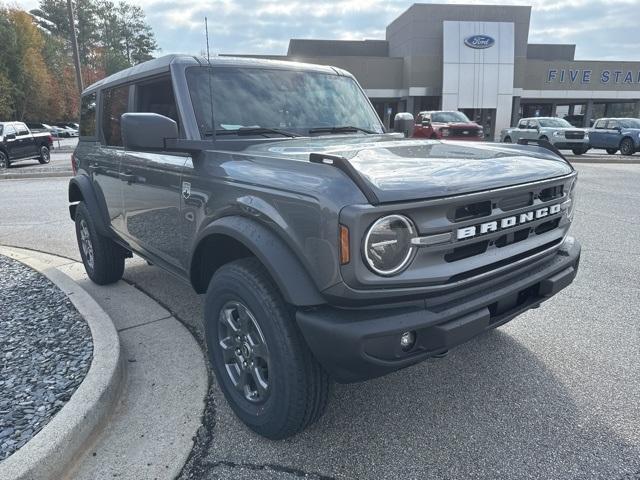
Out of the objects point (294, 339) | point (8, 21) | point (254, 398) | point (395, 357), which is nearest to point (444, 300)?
point (395, 357)

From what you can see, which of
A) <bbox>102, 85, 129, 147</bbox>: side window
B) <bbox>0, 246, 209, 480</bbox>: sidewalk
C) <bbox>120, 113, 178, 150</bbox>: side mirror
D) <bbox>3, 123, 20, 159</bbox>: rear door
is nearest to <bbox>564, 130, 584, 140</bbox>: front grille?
<bbox>102, 85, 129, 147</bbox>: side window

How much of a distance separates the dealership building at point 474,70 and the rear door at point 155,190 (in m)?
37.6

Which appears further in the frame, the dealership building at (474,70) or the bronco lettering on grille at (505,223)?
the dealership building at (474,70)

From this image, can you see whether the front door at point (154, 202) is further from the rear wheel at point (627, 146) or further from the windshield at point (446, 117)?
the rear wheel at point (627, 146)

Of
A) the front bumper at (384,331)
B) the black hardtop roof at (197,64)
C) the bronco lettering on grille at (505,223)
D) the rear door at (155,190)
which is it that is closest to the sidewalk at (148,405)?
the rear door at (155,190)

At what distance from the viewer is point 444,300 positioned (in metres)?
2.21

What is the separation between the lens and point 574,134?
21.2m

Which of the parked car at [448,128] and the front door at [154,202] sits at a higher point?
the parked car at [448,128]

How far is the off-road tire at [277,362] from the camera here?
227 centimetres

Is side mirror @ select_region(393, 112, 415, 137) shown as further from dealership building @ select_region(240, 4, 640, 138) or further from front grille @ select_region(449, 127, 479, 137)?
dealership building @ select_region(240, 4, 640, 138)

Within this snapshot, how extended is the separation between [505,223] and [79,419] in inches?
93.9

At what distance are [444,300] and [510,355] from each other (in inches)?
60.2

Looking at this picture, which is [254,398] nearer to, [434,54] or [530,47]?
[434,54]

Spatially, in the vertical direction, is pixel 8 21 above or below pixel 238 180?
above
